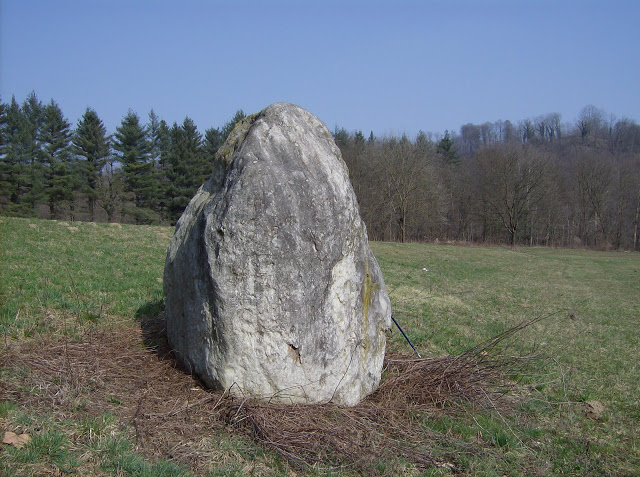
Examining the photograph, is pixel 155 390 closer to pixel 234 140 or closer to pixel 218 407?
pixel 218 407

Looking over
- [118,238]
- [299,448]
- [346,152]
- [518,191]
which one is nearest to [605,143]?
[518,191]


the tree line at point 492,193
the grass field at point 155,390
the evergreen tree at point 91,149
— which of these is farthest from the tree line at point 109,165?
the grass field at point 155,390

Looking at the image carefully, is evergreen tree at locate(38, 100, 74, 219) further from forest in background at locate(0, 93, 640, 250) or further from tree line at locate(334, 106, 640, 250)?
tree line at locate(334, 106, 640, 250)

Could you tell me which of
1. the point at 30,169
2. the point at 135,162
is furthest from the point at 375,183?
the point at 30,169

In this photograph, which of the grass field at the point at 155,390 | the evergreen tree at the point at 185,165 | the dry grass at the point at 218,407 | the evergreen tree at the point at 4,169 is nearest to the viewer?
the grass field at the point at 155,390

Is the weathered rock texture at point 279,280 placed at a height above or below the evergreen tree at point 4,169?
below

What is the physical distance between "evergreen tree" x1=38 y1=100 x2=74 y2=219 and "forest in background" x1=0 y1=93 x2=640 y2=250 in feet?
0.33

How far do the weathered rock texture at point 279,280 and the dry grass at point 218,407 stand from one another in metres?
0.29

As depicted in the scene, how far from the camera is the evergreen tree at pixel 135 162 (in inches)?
1865

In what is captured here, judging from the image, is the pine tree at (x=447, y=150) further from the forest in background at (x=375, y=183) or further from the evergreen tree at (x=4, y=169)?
the evergreen tree at (x=4, y=169)

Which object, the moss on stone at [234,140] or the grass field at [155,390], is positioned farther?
the moss on stone at [234,140]

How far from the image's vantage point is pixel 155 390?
5.30 m

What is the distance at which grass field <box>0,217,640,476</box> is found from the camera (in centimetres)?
421

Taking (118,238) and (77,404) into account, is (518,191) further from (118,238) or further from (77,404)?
(77,404)
